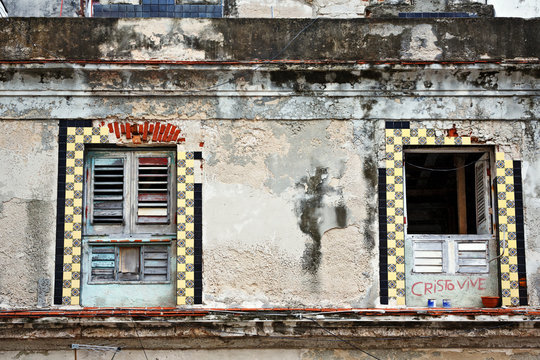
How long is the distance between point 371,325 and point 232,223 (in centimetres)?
206

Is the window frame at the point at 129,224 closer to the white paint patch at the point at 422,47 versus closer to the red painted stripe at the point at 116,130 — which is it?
the red painted stripe at the point at 116,130

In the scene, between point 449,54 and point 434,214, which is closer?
point 449,54

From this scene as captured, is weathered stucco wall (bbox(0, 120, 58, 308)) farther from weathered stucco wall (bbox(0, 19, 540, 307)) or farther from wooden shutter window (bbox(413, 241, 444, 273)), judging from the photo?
wooden shutter window (bbox(413, 241, 444, 273))

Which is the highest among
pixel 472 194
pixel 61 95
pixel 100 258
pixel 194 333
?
pixel 61 95

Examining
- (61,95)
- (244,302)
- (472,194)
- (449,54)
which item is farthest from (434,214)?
(61,95)

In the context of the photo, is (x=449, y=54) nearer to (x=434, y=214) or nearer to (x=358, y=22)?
(x=358, y=22)

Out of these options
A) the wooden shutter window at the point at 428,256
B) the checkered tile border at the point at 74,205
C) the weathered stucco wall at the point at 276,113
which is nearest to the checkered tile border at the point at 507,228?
the weathered stucco wall at the point at 276,113

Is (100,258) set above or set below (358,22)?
below

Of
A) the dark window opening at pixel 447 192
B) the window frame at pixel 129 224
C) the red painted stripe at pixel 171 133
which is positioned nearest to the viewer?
the window frame at pixel 129 224

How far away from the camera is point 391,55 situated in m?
10.6

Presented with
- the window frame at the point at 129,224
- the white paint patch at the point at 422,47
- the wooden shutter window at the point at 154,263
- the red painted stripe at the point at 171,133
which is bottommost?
the wooden shutter window at the point at 154,263

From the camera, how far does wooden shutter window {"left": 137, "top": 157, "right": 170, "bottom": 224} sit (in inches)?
409

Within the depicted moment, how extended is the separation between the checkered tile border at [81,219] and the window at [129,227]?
0.17 metres

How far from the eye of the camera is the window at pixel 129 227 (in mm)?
10234
